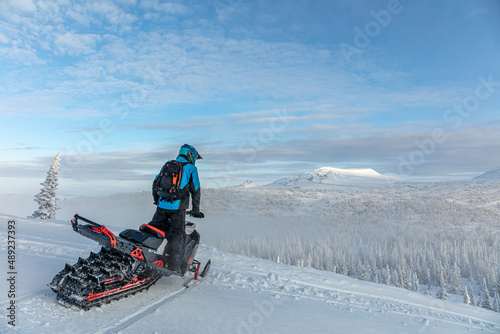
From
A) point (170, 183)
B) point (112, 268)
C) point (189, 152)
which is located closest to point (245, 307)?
point (112, 268)

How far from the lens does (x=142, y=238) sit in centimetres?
519

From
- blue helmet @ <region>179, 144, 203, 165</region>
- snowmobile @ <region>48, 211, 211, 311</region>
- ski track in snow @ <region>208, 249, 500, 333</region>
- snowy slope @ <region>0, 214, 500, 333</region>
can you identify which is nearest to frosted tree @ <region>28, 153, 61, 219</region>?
snowy slope @ <region>0, 214, 500, 333</region>

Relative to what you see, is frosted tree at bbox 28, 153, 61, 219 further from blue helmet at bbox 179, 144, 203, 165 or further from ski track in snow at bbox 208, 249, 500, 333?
blue helmet at bbox 179, 144, 203, 165

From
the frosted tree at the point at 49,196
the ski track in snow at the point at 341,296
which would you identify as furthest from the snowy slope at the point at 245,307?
the frosted tree at the point at 49,196

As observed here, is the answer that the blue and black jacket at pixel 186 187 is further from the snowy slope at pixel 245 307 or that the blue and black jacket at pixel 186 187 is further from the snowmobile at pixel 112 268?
the snowy slope at pixel 245 307

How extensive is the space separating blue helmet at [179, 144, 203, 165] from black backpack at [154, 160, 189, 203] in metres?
0.34

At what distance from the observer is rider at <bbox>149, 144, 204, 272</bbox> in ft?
18.7

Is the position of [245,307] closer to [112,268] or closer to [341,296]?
[112,268]

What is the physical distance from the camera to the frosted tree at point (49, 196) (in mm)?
26797

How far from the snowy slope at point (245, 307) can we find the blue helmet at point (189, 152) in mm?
2681

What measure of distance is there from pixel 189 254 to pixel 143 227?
129cm

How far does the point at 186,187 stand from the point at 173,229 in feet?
2.88

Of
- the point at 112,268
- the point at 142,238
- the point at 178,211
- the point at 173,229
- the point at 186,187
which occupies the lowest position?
the point at 112,268

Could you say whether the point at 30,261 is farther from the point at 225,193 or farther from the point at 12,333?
the point at 225,193
